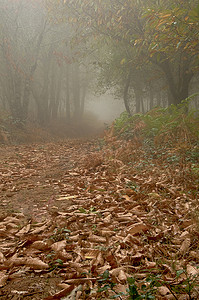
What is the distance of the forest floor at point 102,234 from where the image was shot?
1.36 metres

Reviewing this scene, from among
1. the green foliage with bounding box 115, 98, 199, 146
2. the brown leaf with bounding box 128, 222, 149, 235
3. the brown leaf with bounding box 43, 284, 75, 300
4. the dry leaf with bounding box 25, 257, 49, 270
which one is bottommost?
the brown leaf with bounding box 43, 284, 75, 300

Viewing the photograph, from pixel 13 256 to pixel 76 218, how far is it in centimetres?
82

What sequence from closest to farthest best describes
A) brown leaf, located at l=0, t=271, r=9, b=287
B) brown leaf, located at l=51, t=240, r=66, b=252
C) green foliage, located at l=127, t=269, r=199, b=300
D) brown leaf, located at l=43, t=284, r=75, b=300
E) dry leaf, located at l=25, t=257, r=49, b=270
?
green foliage, located at l=127, t=269, r=199, b=300 → brown leaf, located at l=43, t=284, r=75, b=300 → brown leaf, located at l=0, t=271, r=9, b=287 → dry leaf, located at l=25, t=257, r=49, b=270 → brown leaf, located at l=51, t=240, r=66, b=252

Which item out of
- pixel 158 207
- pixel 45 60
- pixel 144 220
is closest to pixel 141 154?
pixel 158 207

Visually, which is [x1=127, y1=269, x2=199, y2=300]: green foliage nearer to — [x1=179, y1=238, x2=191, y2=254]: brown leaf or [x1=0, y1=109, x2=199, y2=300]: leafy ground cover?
[x1=0, y1=109, x2=199, y2=300]: leafy ground cover

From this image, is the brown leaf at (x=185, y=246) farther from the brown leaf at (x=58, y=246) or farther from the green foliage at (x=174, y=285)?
the brown leaf at (x=58, y=246)

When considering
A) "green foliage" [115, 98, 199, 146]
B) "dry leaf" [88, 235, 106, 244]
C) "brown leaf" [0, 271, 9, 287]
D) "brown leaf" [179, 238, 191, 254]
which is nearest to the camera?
"brown leaf" [0, 271, 9, 287]

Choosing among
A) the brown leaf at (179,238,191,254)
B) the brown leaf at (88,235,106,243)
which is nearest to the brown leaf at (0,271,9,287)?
the brown leaf at (88,235,106,243)

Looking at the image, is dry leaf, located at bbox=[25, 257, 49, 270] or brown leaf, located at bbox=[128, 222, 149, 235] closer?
dry leaf, located at bbox=[25, 257, 49, 270]

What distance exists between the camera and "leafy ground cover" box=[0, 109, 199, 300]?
1.36 meters

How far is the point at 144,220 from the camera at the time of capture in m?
2.26

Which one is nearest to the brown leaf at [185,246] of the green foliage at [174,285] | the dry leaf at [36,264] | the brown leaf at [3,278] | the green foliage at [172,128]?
the green foliage at [174,285]

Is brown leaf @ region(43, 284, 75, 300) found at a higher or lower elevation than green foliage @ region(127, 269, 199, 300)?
lower

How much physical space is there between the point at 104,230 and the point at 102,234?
0.07 m
